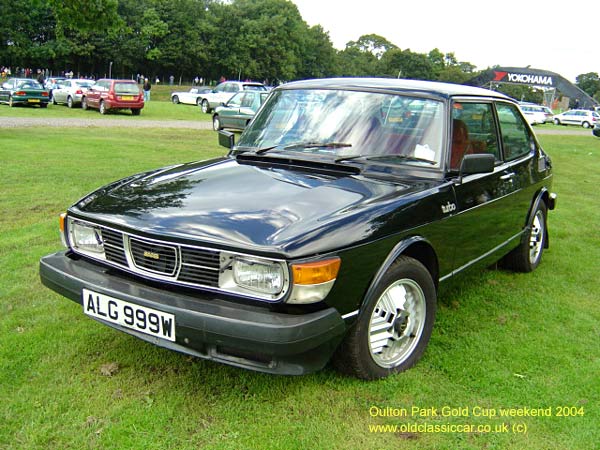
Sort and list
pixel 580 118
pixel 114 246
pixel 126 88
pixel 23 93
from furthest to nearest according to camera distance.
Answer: pixel 580 118 < pixel 23 93 < pixel 126 88 < pixel 114 246

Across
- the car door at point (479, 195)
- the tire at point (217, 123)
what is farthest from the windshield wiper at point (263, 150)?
the tire at point (217, 123)

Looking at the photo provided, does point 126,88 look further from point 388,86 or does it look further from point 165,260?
point 165,260

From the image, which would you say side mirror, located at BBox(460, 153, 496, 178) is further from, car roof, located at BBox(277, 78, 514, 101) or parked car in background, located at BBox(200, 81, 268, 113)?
parked car in background, located at BBox(200, 81, 268, 113)

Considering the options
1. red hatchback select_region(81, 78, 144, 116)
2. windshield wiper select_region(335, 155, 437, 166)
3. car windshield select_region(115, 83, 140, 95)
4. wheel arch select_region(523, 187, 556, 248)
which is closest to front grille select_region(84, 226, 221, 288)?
windshield wiper select_region(335, 155, 437, 166)

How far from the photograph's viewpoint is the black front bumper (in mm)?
2477

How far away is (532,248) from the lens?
5.46 meters

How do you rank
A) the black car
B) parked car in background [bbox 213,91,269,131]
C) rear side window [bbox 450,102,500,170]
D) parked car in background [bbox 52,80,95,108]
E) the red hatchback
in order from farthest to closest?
parked car in background [bbox 52,80,95,108] → the red hatchback → parked car in background [bbox 213,91,269,131] → rear side window [bbox 450,102,500,170] → the black car

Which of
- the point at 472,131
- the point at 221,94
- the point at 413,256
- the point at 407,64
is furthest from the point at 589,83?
the point at 413,256

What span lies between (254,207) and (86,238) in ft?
3.47

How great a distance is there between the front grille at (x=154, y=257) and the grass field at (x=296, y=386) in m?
0.69

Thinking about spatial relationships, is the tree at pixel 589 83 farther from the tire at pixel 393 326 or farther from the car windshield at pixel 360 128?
the tire at pixel 393 326

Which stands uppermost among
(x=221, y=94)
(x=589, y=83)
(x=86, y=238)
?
(x=589, y=83)

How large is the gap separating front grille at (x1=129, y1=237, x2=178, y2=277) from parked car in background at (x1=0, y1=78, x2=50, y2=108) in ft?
88.8

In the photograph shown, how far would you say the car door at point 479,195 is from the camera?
12.3 ft
